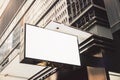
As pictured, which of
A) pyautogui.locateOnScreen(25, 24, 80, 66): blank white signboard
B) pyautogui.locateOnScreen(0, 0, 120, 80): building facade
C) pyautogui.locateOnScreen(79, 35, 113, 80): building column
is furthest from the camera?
pyautogui.locateOnScreen(0, 0, 120, 80): building facade

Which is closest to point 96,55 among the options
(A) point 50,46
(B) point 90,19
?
(B) point 90,19

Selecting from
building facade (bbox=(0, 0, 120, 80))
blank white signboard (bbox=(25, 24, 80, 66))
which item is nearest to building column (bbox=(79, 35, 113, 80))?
building facade (bbox=(0, 0, 120, 80))

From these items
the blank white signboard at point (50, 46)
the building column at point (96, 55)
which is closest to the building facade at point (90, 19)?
the building column at point (96, 55)

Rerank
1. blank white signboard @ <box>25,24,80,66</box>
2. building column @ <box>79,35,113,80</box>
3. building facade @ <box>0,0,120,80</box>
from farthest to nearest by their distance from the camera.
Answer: building facade @ <box>0,0,120,80</box> < building column @ <box>79,35,113,80</box> < blank white signboard @ <box>25,24,80,66</box>

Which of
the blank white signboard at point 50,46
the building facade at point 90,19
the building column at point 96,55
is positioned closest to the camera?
the blank white signboard at point 50,46

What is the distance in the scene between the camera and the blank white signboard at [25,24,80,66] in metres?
4.04

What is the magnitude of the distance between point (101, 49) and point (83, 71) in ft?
2.09

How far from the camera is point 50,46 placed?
4285mm

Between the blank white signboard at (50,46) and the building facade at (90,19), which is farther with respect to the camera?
the building facade at (90,19)

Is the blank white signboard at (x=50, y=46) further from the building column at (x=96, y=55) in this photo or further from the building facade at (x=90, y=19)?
the building facade at (x=90, y=19)

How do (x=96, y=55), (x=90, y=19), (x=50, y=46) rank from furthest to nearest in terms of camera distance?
(x=90, y=19) < (x=96, y=55) < (x=50, y=46)

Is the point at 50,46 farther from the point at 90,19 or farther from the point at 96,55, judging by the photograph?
the point at 90,19

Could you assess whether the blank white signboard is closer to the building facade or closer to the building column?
the building column

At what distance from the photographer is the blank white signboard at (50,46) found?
404 centimetres
